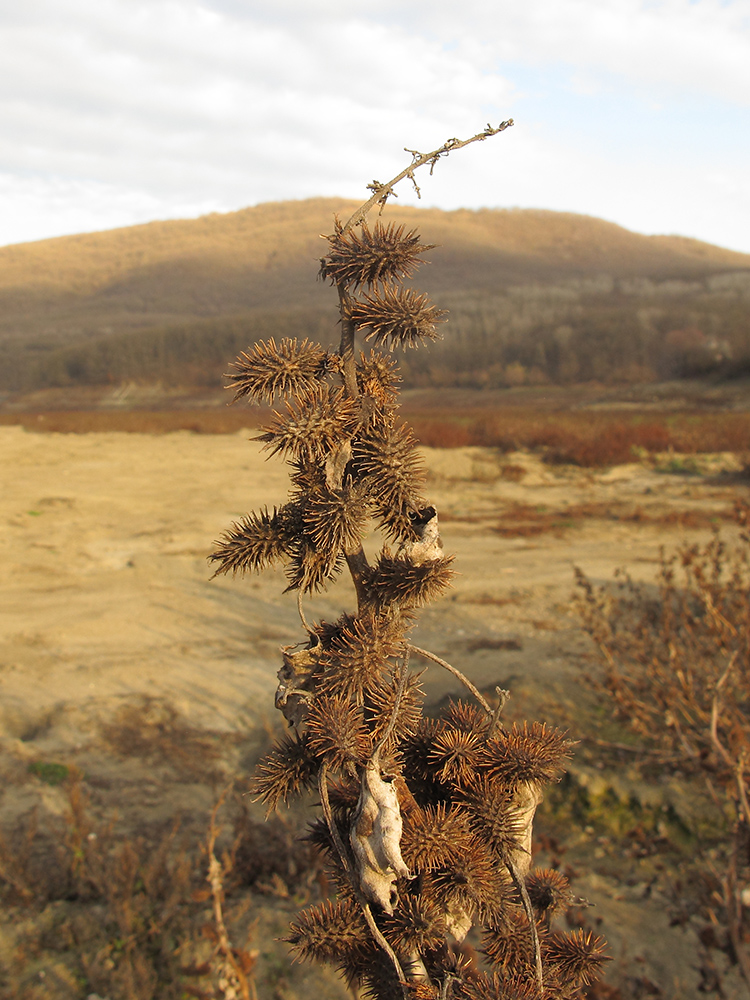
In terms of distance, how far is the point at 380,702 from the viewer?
3.35ft

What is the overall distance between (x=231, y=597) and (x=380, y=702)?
339 inches

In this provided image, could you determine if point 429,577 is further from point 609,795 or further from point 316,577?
point 609,795

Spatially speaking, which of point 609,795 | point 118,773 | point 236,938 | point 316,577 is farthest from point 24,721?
point 316,577

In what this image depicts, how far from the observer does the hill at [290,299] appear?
148 feet

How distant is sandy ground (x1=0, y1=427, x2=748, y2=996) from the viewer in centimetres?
590

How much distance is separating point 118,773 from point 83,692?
1.52 meters

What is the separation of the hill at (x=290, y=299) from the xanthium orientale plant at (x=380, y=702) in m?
30.5

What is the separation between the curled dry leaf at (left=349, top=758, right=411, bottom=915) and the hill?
30.6 meters

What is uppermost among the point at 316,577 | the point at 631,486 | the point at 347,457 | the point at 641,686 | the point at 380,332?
the point at 380,332

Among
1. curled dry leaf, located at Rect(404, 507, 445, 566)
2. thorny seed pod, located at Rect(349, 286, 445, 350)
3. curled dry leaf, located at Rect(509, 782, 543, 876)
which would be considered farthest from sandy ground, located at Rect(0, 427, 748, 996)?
thorny seed pod, located at Rect(349, 286, 445, 350)

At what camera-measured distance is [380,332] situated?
984 millimetres

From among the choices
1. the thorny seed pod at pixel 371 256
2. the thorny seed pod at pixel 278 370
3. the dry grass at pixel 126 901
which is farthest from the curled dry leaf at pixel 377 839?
the dry grass at pixel 126 901

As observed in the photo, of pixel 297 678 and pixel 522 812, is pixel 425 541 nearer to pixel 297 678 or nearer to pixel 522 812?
pixel 297 678

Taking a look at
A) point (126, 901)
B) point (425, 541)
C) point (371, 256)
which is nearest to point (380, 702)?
point (425, 541)
